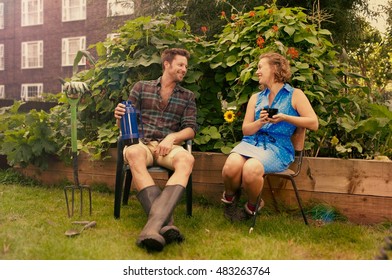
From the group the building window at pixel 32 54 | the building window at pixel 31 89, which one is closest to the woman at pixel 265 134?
the building window at pixel 32 54

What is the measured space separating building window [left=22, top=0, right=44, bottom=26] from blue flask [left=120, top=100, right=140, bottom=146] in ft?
36.8

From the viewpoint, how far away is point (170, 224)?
8.41 feet

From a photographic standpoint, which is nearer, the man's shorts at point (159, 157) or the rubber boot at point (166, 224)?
the rubber boot at point (166, 224)

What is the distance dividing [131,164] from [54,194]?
1469 millimetres

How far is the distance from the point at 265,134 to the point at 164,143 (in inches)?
27.8

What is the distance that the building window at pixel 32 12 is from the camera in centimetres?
1321

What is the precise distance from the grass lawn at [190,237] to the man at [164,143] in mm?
187

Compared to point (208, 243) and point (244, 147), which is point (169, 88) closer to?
point (244, 147)

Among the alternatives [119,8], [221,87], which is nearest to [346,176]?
[221,87]

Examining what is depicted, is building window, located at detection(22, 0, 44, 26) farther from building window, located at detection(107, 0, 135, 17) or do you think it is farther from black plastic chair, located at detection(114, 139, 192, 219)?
black plastic chair, located at detection(114, 139, 192, 219)

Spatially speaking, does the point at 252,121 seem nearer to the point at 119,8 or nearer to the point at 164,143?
the point at 164,143

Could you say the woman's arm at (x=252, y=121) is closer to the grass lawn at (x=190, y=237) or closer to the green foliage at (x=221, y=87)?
the green foliage at (x=221, y=87)

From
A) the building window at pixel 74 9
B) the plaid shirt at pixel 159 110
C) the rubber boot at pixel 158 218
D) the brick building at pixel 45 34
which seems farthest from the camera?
the building window at pixel 74 9
